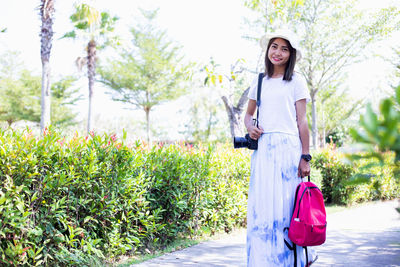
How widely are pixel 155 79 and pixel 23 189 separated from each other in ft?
88.1

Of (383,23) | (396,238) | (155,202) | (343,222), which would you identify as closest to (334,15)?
(383,23)

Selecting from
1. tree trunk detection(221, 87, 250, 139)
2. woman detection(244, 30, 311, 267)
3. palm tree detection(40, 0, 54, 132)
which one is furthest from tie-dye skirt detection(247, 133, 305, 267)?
palm tree detection(40, 0, 54, 132)

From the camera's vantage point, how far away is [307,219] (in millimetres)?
2287

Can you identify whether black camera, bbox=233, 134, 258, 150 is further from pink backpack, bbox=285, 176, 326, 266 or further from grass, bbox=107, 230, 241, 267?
grass, bbox=107, 230, 241, 267

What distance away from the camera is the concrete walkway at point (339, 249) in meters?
3.63

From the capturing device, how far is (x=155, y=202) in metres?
4.08

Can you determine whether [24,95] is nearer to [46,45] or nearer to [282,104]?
[46,45]

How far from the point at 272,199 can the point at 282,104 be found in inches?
27.9

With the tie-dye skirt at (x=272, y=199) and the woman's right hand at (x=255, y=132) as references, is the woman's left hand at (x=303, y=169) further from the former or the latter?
the woman's right hand at (x=255, y=132)

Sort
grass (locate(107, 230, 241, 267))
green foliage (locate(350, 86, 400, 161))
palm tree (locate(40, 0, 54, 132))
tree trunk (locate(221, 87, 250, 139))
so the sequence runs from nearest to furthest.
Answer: green foliage (locate(350, 86, 400, 161)) → grass (locate(107, 230, 241, 267)) → tree trunk (locate(221, 87, 250, 139)) → palm tree (locate(40, 0, 54, 132))

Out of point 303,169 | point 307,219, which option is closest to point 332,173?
point 303,169

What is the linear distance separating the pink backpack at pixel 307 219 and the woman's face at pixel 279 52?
95 centimetres

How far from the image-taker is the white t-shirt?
8.50 ft

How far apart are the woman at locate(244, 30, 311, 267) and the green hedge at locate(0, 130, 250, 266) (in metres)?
1.48
